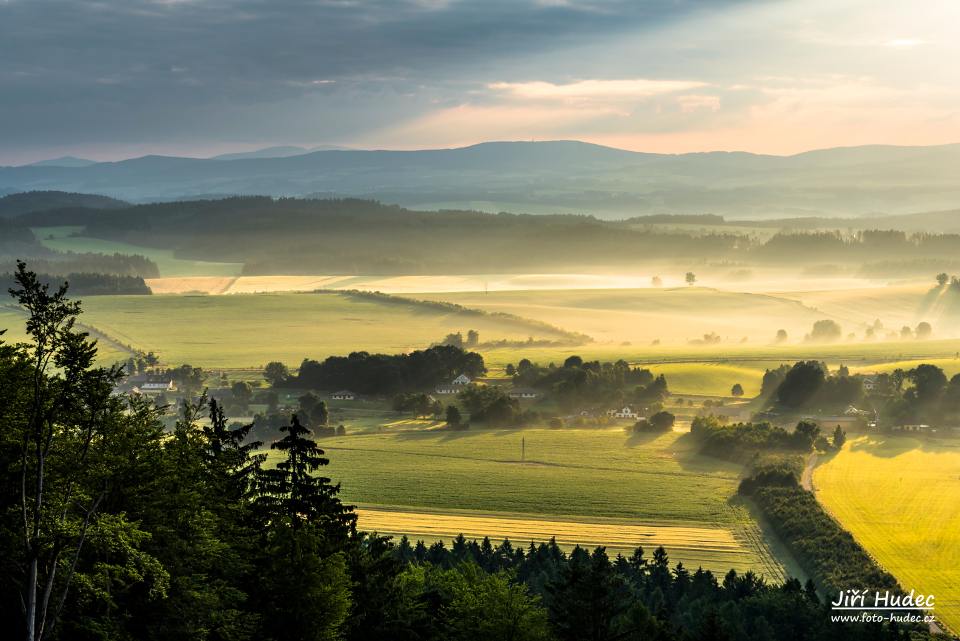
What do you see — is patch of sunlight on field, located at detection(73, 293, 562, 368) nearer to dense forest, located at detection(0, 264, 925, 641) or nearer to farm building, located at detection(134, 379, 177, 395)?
farm building, located at detection(134, 379, 177, 395)

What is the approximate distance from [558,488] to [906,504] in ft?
63.3

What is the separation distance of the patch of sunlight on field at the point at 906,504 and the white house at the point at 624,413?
18058mm

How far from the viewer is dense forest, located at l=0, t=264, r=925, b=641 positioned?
68.4ft

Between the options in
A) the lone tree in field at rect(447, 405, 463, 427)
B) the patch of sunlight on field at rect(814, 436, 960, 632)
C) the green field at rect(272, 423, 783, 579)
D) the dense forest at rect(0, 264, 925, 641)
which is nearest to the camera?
the dense forest at rect(0, 264, 925, 641)

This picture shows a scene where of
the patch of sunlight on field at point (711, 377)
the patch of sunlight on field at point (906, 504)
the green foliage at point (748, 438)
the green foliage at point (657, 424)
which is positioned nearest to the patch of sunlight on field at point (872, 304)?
the patch of sunlight on field at point (711, 377)

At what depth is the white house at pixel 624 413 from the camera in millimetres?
88875

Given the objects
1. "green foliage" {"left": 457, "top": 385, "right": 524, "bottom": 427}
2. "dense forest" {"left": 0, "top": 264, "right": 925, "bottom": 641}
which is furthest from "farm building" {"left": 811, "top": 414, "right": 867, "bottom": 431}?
"dense forest" {"left": 0, "top": 264, "right": 925, "bottom": 641}

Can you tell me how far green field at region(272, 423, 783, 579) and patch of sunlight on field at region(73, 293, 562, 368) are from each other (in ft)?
132

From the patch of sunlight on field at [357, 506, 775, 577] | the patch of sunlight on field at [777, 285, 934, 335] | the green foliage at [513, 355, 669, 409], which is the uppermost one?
the patch of sunlight on field at [777, 285, 934, 335]

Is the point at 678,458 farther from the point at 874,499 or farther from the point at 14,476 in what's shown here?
the point at 14,476

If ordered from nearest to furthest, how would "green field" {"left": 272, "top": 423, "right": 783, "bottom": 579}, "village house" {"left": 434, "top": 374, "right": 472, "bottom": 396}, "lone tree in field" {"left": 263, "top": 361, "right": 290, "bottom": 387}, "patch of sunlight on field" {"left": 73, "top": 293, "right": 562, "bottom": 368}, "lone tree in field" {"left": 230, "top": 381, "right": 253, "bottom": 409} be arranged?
"green field" {"left": 272, "top": 423, "right": 783, "bottom": 579}
"lone tree in field" {"left": 230, "top": 381, "right": 253, "bottom": 409}
"village house" {"left": 434, "top": 374, "right": 472, "bottom": 396}
"lone tree in field" {"left": 263, "top": 361, "right": 290, "bottom": 387}
"patch of sunlight on field" {"left": 73, "top": 293, "right": 562, "bottom": 368}

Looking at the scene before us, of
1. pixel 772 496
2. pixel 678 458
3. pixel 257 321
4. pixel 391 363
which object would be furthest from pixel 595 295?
pixel 772 496

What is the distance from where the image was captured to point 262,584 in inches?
1097

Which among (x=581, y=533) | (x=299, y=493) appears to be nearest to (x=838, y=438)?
(x=581, y=533)
